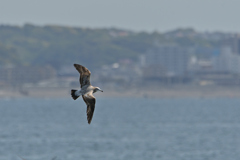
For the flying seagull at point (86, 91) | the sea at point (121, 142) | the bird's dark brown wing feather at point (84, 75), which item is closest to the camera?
the flying seagull at point (86, 91)

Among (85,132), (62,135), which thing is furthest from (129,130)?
(62,135)

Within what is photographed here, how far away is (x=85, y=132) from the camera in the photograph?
11412 cm

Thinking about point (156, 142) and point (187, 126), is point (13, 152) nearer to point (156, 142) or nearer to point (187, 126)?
point (156, 142)

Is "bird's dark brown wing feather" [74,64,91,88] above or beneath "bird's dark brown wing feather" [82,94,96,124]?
above

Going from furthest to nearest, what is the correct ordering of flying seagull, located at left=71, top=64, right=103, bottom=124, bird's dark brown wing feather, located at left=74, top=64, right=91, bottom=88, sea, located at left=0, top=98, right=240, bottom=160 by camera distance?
sea, located at left=0, top=98, right=240, bottom=160 → bird's dark brown wing feather, located at left=74, top=64, right=91, bottom=88 → flying seagull, located at left=71, top=64, right=103, bottom=124

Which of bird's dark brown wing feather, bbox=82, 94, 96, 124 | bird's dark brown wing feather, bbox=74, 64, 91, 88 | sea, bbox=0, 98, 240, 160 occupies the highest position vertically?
bird's dark brown wing feather, bbox=74, 64, 91, 88

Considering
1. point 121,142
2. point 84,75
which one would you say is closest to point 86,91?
point 84,75

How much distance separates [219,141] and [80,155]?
86.9ft

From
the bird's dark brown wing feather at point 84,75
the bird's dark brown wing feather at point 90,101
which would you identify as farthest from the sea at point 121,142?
the bird's dark brown wing feather at point 84,75

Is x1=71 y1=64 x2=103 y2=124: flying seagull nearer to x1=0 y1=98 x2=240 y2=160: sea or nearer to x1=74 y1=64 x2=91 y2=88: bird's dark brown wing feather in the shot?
x1=74 y1=64 x2=91 y2=88: bird's dark brown wing feather

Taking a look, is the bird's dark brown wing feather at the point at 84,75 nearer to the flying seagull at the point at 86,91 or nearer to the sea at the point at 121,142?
the flying seagull at the point at 86,91

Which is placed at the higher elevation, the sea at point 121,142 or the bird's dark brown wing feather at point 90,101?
the bird's dark brown wing feather at point 90,101

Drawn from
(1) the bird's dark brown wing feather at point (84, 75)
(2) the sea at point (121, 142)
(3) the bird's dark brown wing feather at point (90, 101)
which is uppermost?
(1) the bird's dark brown wing feather at point (84, 75)

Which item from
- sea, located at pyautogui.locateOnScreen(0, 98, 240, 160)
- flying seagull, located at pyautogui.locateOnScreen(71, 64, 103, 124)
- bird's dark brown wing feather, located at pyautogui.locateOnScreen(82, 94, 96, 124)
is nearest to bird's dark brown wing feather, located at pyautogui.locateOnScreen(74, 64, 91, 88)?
flying seagull, located at pyautogui.locateOnScreen(71, 64, 103, 124)
